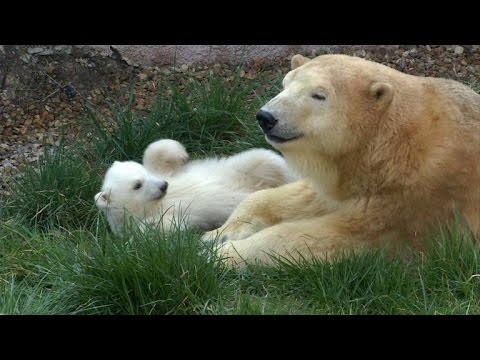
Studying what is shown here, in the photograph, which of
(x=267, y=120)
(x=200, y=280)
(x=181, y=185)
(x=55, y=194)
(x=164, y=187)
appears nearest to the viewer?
(x=200, y=280)

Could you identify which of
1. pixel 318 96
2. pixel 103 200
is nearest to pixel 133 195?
pixel 103 200

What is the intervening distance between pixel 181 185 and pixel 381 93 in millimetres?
1791

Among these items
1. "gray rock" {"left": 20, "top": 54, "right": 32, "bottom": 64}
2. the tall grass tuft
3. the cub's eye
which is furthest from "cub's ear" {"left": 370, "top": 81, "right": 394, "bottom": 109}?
"gray rock" {"left": 20, "top": 54, "right": 32, "bottom": 64}

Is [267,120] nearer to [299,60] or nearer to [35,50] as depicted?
[299,60]

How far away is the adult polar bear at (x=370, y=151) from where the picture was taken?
224 inches

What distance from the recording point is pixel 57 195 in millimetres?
7035

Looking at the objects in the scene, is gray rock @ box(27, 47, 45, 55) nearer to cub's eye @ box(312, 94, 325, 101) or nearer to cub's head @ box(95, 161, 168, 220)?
cub's head @ box(95, 161, 168, 220)

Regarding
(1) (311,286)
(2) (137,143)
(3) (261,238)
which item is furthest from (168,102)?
(1) (311,286)

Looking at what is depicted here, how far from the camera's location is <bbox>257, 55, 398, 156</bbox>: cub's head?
566 cm

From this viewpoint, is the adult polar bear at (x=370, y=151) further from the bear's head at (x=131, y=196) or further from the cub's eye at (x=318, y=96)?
the bear's head at (x=131, y=196)

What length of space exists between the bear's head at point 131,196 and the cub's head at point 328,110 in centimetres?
111

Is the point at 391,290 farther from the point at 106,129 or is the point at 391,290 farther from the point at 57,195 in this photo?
the point at 106,129

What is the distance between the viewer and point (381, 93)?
569cm

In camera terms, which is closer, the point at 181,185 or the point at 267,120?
the point at 267,120
